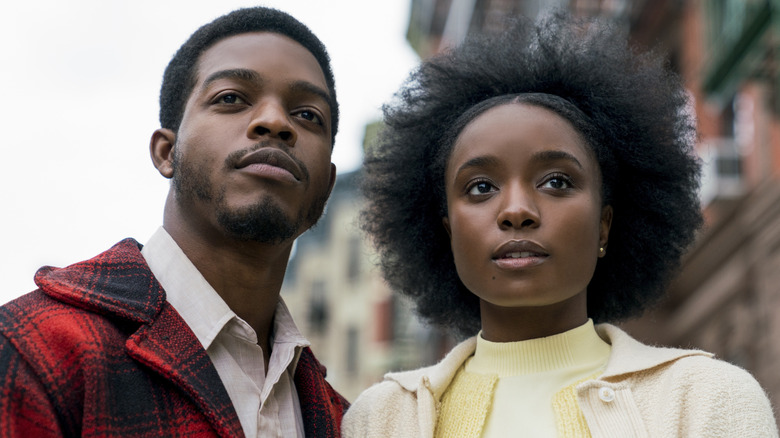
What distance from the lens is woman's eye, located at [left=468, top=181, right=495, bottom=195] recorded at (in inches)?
138

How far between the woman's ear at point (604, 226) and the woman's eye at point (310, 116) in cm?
115

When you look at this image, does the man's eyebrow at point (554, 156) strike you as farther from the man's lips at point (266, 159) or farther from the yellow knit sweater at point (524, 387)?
the man's lips at point (266, 159)

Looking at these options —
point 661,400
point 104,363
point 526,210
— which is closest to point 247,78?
point 526,210

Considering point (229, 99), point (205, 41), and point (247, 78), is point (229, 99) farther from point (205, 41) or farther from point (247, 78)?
point (205, 41)

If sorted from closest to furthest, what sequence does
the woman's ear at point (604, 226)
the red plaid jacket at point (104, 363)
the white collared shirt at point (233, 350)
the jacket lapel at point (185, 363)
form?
the red plaid jacket at point (104, 363) → the jacket lapel at point (185, 363) → the white collared shirt at point (233, 350) → the woman's ear at point (604, 226)

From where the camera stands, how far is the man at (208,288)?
2.71 meters

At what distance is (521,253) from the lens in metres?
3.34

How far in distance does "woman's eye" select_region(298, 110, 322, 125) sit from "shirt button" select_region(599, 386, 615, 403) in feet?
4.86

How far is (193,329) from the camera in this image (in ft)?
10.5

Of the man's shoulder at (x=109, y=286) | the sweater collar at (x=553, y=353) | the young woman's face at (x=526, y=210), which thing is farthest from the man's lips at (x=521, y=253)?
the man's shoulder at (x=109, y=286)

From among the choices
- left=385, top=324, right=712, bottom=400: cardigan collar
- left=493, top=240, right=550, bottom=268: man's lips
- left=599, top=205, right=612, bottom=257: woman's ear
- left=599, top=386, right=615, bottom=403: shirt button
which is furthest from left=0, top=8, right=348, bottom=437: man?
left=599, top=205, right=612, bottom=257: woman's ear

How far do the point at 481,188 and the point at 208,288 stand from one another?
1.03m

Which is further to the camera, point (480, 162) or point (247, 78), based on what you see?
point (247, 78)

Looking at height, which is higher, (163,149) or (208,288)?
(163,149)
